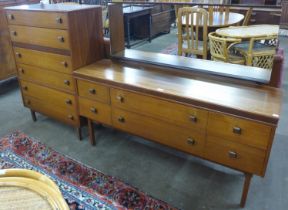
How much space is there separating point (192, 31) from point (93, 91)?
132 centimetres

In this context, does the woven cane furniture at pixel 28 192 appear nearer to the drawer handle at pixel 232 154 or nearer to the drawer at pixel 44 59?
the drawer handle at pixel 232 154

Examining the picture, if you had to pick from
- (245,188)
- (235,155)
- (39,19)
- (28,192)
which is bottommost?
(245,188)

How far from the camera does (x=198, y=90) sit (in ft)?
5.27

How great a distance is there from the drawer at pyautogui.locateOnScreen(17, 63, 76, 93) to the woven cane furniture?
3.63 feet

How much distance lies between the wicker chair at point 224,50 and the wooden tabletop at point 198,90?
0.75 m

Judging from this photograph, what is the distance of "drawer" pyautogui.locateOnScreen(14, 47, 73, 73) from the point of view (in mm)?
Answer: 2036

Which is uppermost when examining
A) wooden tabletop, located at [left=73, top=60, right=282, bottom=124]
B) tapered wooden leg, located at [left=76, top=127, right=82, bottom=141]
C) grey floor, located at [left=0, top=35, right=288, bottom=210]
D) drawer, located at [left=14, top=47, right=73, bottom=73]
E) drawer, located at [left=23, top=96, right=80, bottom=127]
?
drawer, located at [left=14, top=47, right=73, bottom=73]

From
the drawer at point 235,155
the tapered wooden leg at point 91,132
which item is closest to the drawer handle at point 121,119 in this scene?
the tapered wooden leg at point 91,132

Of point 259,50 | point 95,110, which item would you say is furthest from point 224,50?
point 95,110

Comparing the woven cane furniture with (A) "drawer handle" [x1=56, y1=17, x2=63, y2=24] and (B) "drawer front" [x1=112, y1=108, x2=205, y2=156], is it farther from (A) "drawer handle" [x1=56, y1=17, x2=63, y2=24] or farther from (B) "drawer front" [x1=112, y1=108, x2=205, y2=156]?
(A) "drawer handle" [x1=56, y1=17, x2=63, y2=24]

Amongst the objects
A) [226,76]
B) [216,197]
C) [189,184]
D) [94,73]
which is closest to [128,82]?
[94,73]

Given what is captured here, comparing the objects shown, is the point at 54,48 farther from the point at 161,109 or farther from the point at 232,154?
the point at 232,154

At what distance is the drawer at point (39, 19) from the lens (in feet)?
6.16

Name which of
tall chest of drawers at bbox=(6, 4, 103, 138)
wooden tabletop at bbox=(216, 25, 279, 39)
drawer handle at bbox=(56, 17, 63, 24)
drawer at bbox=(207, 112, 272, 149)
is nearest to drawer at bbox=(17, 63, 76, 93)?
tall chest of drawers at bbox=(6, 4, 103, 138)
